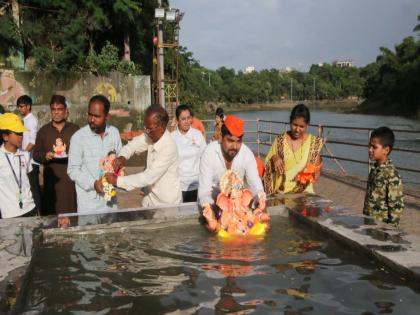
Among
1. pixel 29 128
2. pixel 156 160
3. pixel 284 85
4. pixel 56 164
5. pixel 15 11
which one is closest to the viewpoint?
pixel 156 160

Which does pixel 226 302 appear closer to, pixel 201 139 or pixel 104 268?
pixel 104 268

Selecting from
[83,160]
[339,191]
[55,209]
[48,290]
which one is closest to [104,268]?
[48,290]

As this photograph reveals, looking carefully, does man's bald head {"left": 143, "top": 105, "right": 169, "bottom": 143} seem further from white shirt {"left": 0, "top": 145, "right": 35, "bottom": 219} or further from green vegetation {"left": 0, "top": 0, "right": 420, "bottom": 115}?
green vegetation {"left": 0, "top": 0, "right": 420, "bottom": 115}

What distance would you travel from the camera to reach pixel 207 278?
3.31 meters

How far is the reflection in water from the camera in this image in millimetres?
2826

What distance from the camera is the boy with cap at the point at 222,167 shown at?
420cm

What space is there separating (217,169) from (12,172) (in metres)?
2.01

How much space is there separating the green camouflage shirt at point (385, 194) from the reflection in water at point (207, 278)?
723 mm

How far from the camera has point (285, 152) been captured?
198 inches

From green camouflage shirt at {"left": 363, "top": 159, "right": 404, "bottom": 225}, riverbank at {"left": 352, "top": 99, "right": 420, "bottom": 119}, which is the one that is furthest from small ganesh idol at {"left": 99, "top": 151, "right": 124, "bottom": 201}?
riverbank at {"left": 352, "top": 99, "right": 420, "bottom": 119}

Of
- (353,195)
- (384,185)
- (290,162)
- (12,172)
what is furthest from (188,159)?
(353,195)

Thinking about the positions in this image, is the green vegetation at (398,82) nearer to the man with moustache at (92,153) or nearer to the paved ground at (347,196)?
the paved ground at (347,196)

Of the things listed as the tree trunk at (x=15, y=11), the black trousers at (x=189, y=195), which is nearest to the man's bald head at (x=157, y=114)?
the black trousers at (x=189, y=195)

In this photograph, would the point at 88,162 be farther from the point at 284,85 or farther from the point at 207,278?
the point at 284,85
